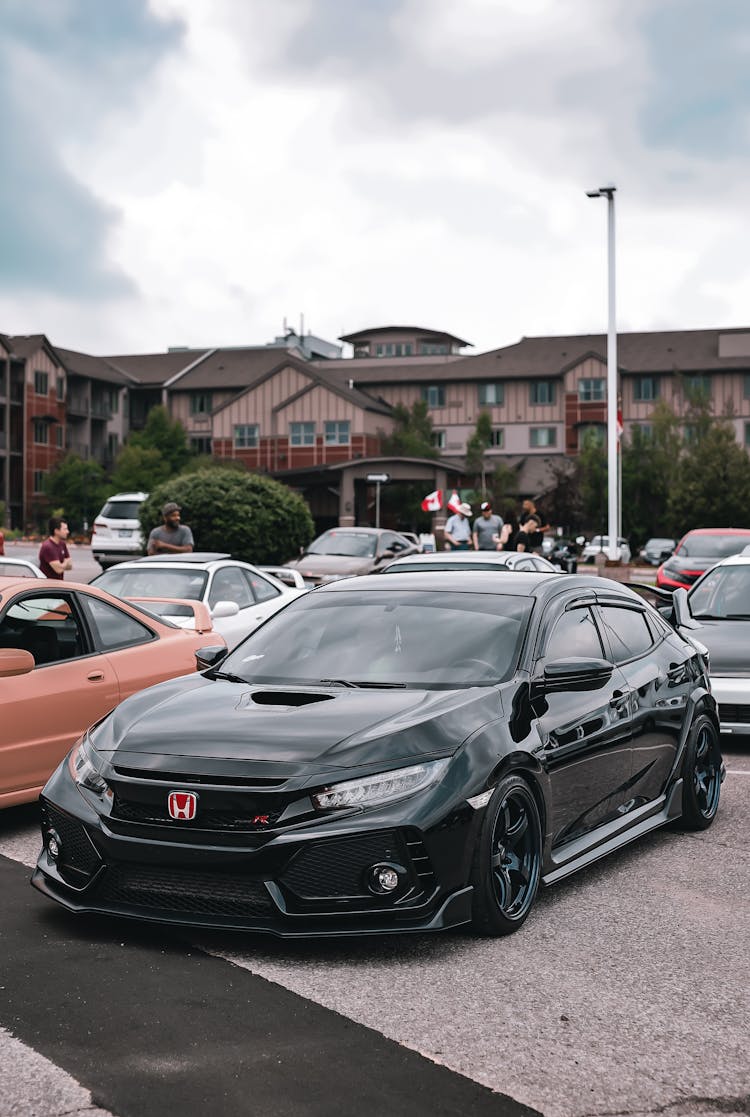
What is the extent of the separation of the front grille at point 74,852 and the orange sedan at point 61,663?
1.60m

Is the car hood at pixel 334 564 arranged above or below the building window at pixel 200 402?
below

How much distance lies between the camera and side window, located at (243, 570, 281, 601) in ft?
48.1

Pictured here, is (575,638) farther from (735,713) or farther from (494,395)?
(494,395)

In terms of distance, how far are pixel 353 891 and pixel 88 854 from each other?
1.07 meters

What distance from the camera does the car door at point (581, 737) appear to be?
19.1 ft

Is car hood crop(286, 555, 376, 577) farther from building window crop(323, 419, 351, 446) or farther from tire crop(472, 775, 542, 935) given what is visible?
building window crop(323, 419, 351, 446)

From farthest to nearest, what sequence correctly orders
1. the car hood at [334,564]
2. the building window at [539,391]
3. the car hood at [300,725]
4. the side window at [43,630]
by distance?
1. the building window at [539,391]
2. the car hood at [334,564]
3. the side window at [43,630]
4. the car hood at [300,725]

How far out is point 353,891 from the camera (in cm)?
494

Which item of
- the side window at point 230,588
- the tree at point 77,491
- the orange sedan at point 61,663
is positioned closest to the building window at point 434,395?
the tree at point 77,491

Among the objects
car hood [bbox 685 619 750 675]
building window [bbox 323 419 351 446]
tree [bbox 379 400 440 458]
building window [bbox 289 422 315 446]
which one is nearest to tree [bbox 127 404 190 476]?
building window [bbox 289 422 315 446]

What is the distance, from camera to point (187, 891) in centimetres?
499

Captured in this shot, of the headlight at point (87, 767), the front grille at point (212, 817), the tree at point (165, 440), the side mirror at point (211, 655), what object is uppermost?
the tree at point (165, 440)

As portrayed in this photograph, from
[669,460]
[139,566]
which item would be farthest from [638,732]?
[669,460]

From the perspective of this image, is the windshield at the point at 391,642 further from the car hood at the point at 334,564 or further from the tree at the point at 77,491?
the tree at the point at 77,491
